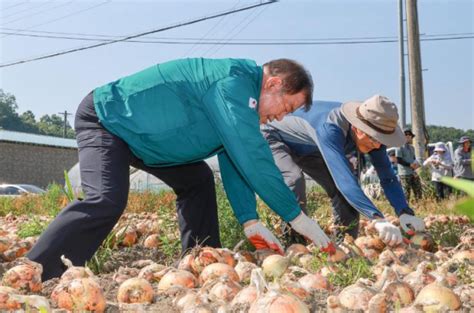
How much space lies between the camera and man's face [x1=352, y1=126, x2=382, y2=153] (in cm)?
398

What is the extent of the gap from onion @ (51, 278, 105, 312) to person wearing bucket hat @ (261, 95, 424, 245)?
2.04 metres

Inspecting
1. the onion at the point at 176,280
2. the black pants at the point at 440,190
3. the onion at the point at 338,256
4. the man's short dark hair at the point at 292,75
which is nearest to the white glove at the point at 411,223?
the onion at the point at 338,256

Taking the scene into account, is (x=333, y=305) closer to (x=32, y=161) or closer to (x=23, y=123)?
(x=32, y=161)

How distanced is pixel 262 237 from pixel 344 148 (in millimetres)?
1157

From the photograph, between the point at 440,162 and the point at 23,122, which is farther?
the point at 23,122

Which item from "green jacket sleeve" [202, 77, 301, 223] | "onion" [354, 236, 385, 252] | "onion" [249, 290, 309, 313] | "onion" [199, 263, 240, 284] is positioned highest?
"green jacket sleeve" [202, 77, 301, 223]

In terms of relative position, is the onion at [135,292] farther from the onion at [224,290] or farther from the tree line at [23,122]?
the tree line at [23,122]

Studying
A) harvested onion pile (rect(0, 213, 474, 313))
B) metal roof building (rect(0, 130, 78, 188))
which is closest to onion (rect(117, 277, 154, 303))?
harvested onion pile (rect(0, 213, 474, 313))

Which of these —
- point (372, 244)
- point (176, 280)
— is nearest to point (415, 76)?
point (372, 244)

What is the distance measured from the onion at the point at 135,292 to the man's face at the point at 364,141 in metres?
2.17

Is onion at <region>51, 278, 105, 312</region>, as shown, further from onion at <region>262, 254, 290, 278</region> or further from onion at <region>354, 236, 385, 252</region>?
onion at <region>354, 236, 385, 252</region>

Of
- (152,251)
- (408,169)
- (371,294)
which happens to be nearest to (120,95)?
(152,251)

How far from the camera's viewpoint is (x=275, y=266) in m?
2.75

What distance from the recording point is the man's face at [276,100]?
10.1 feet
